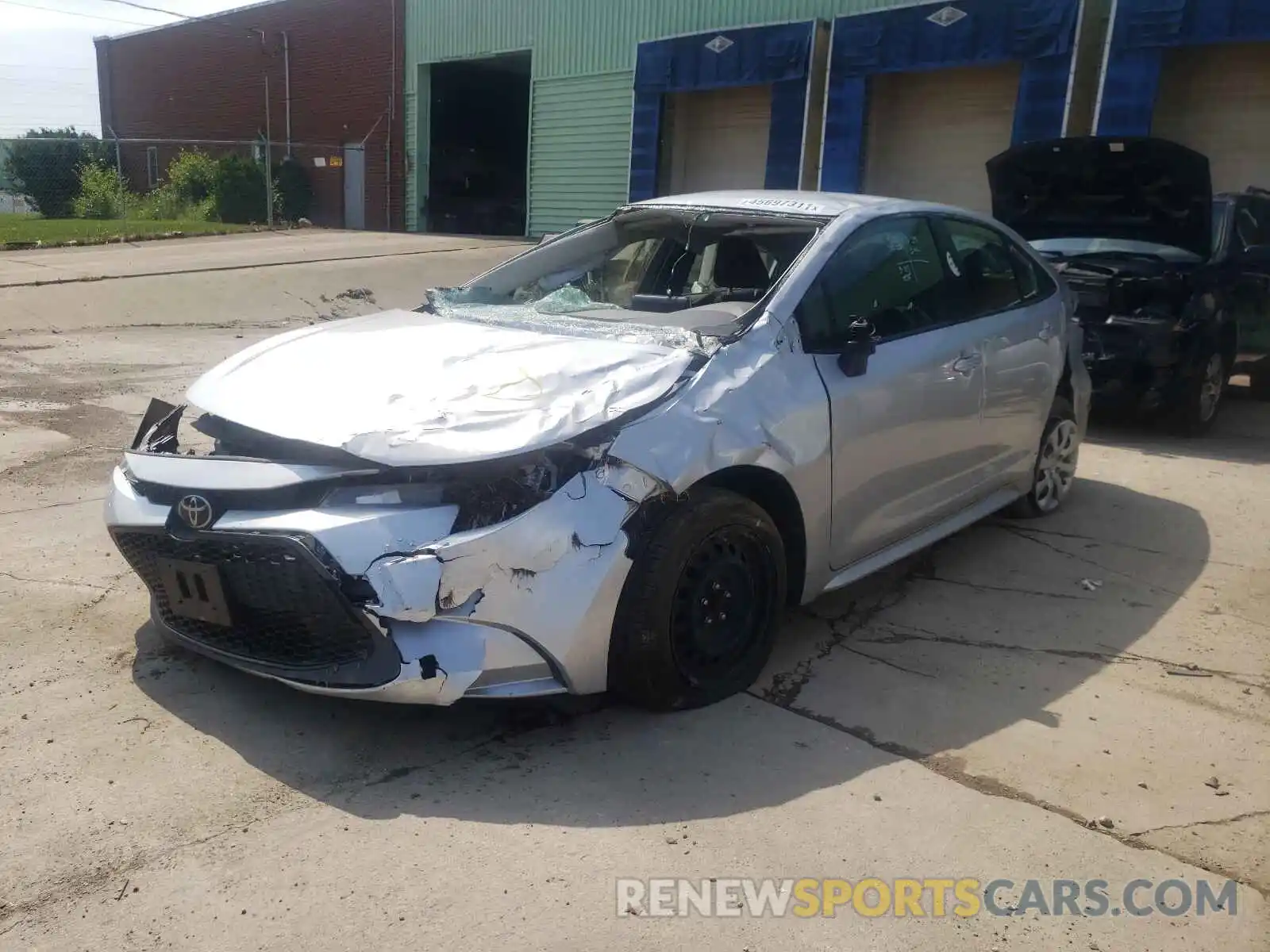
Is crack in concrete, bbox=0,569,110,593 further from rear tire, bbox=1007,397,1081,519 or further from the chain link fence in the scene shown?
the chain link fence

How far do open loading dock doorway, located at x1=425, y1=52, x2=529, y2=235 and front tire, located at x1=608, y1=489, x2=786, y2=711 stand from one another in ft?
74.7

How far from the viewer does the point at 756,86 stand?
17.5m

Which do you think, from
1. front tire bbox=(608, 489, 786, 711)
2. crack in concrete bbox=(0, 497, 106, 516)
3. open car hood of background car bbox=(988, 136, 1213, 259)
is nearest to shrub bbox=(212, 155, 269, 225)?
open car hood of background car bbox=(988, 136, 1213, 259)

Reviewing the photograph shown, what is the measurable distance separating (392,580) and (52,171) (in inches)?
1431

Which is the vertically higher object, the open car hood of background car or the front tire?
the open car hood of background car

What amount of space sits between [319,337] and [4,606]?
5.19ft

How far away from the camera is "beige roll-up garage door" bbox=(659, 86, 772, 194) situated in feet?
58.1

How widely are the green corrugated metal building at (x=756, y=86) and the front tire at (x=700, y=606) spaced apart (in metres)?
12.1

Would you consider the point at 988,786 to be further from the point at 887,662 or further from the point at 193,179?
the point at 193,179

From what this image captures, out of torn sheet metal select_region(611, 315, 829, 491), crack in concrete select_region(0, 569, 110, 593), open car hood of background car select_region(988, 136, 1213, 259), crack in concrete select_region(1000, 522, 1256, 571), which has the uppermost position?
open car hood of background car select_region(988, 136, 1213, 259)

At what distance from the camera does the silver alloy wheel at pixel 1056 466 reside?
556cm

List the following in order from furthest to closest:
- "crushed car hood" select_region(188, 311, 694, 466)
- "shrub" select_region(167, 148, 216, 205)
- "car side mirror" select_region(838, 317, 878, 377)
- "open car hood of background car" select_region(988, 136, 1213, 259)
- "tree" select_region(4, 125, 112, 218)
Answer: "tree" select_region(4, 125, 112, 218)
"shrub" select_region(167, 148, 216, 205)
"open car hood of background car" select_region(988, 136, 1213, 259)
"car side mirror" select_region(838, 317, 878, 377)
"crushed car hood" select_region(188, 311, 694, 466)

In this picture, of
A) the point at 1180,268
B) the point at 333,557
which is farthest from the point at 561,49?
the point at 333,557

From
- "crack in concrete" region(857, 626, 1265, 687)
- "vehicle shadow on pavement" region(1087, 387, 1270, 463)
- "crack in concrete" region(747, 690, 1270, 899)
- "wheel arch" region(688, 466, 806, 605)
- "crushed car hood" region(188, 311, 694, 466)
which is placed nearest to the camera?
"crack in concrete" region(747, 690, 1270, 899)
